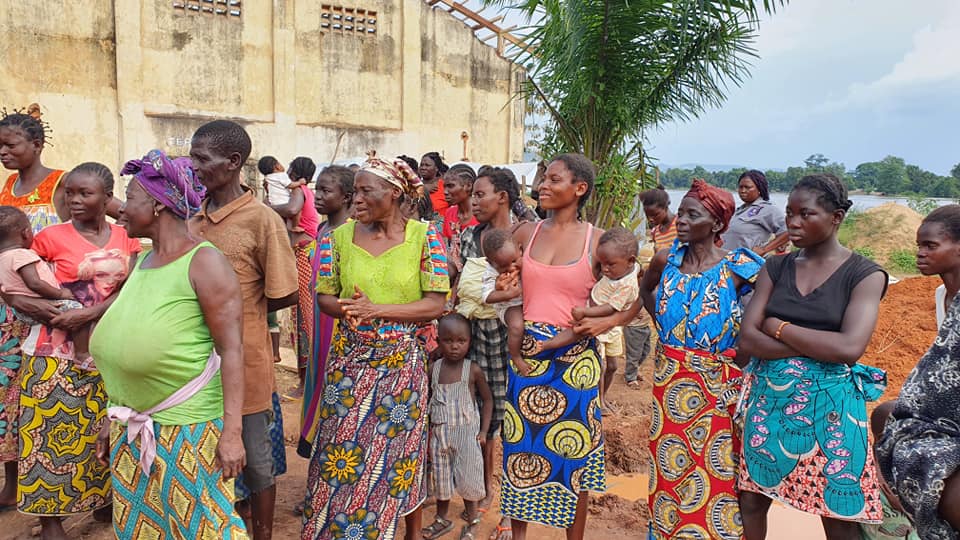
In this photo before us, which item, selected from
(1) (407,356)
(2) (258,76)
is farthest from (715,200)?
(2) (258,76)

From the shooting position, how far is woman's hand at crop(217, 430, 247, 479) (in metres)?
2.52

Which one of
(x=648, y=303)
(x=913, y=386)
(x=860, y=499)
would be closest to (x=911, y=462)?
(x=913, y=386)

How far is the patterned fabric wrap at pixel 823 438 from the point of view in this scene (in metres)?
2.82

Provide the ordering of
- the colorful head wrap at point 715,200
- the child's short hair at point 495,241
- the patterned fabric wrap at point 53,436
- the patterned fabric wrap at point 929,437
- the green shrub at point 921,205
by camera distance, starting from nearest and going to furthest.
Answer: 1. the patterned fabric wrap at point 929,437
2. the colorful head wrap at point 715,200
3. the child's short hair at point 495,241
4. the patterned fabric wrap at point 53,436
5. the green shrub at point 921,205

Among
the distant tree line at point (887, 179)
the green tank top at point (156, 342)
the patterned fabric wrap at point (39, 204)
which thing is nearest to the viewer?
the green tank top at point (156, 342)

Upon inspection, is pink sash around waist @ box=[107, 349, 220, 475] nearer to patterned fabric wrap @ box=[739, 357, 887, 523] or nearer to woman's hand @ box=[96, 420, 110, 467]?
woman's hand @ box=[96, 420, 110, 467]

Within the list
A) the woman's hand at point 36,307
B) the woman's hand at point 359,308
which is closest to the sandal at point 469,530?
the woman's hand at point 359,308

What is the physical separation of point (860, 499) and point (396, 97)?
60.0 ft

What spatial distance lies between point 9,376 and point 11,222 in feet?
3.15

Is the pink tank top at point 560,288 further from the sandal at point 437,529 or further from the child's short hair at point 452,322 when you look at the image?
the sandal at point 437,529

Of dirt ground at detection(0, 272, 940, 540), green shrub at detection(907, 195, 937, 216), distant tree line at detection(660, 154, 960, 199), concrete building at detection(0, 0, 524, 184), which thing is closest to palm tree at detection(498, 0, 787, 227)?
dirt ground at detection(0, 272, 940, 540)

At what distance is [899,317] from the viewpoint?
9203 millimetres

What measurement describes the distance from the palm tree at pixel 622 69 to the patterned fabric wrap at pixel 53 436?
5006 mm

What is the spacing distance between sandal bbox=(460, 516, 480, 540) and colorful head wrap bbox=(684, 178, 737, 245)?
222cm
